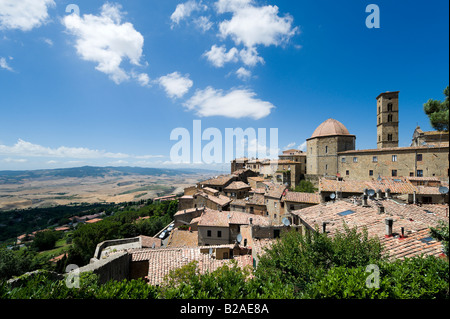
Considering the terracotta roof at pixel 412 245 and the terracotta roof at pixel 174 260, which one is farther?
the terracotta roof at pixel 174 260

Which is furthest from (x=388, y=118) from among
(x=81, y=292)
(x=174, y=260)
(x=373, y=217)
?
(x=81, y=292)

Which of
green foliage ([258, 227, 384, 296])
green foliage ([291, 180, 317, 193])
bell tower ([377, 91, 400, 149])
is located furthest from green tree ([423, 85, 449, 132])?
bell tower ([377, 91, 400, 149])

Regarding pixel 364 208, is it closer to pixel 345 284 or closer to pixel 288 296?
pixel 345 284

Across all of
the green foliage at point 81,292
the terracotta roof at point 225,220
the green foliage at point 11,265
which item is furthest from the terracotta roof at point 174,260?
the green foliage at point 11,265

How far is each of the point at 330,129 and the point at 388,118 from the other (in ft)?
33.4

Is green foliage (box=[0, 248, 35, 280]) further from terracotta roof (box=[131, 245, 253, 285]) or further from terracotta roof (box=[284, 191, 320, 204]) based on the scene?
terracotta roof (box=[284, 191, 320, 204])

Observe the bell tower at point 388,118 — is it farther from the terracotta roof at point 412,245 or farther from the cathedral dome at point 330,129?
the terracotta roof at point 412,245

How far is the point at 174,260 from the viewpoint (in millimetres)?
11281

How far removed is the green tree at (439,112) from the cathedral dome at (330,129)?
29074 mm

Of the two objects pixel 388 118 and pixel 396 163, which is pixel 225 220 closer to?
pixel 396 163

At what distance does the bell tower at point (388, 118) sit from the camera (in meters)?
35.1

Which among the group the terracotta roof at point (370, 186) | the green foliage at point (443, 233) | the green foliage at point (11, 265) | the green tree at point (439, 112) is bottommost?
the green foliage at point (11, 265)

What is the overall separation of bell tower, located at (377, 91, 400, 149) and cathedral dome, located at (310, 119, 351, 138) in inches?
236
